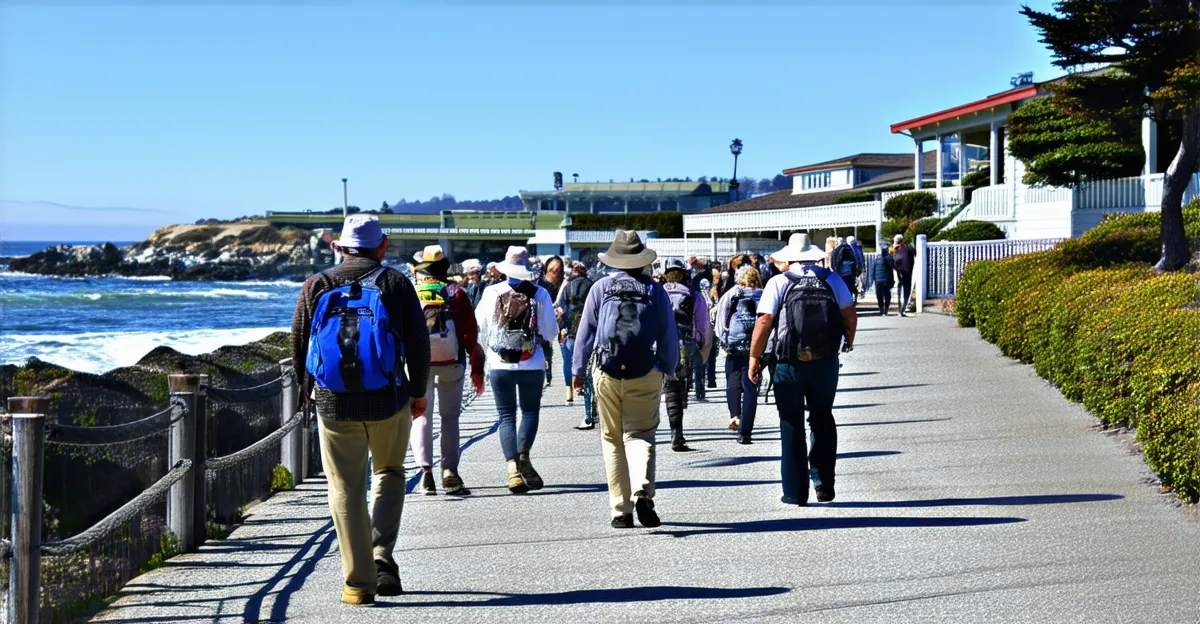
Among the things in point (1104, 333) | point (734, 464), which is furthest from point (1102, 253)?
point (734, 464)

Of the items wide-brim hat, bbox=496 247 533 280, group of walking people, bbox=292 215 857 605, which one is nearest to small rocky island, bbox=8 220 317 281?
wide-brim hat, bbox=496 247 533 280

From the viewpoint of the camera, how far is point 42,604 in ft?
21.9

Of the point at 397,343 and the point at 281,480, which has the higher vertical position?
the point at 397,343

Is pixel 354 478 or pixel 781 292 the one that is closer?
pixel 354 478

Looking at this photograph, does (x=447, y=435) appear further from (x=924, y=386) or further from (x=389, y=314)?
(x=924, y=386)

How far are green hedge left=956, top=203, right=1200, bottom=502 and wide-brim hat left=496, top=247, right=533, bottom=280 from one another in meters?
4.31

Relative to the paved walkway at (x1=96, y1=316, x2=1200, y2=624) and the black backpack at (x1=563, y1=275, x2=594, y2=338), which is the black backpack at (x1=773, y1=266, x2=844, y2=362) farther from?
the black backpack at (x1=563, y1=275, x2=594, y2=338)

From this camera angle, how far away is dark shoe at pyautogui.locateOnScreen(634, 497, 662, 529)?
28.0 ft

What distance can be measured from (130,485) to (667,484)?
378 cm

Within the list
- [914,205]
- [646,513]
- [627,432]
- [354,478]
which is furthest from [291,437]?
[914,205]

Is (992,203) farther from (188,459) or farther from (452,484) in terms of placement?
(188,459)

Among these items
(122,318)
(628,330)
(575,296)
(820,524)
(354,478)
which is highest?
Answer: (575,296)

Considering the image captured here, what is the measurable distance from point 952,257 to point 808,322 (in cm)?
2047

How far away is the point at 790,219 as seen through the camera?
5309cm
